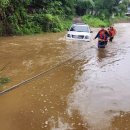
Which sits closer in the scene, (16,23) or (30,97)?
(30,97)

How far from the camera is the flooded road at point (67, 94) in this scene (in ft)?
25.6

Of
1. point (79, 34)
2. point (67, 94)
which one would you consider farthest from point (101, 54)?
point (67, 94)

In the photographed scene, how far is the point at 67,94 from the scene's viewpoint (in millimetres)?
10023

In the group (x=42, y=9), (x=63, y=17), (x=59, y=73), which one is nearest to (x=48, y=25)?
(x=42, y=9)

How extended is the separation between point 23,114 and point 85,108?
1.70 meters

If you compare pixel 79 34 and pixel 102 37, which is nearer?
pixel 102 37

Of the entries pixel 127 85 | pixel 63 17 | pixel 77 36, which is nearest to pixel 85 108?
pixel 127 85

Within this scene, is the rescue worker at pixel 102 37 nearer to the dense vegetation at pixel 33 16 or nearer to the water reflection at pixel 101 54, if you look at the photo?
the water reflection at pixel 101 54

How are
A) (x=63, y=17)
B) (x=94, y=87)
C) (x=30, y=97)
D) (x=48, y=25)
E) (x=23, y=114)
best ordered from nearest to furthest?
1. (x=23, y=114)
2. (x=30, y=97)
3. (x=94, y=87)
4. (x=48, y=25)
5. (x=63, y=17)

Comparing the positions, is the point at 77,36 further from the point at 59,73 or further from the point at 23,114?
the point at 23,114

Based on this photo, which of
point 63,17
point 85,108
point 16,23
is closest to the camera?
point 85,108

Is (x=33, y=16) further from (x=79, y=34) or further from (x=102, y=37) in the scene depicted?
(x=102, y=37)

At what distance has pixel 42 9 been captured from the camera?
33656 mm

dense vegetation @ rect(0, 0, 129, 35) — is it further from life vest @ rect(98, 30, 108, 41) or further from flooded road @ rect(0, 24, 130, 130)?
flooded road @ rect(0, 24, 130, 130)
